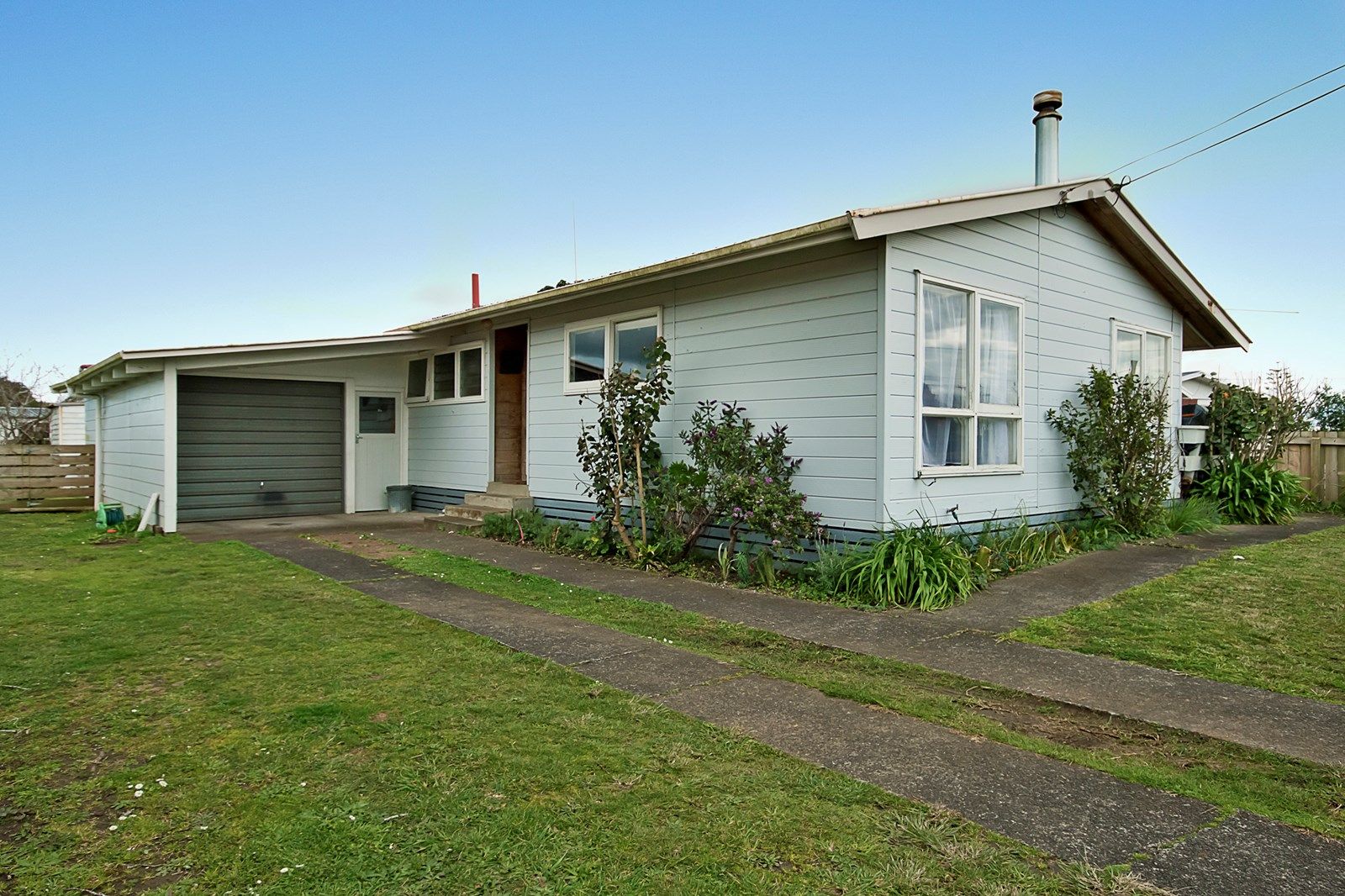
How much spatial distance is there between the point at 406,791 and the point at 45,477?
16382 mm

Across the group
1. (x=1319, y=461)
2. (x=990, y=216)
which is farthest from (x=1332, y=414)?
(x=990, y=216)

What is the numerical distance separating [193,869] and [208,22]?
11.6 m

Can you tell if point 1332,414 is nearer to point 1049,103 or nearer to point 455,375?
point 1049,103

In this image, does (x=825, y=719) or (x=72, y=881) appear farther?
(x=825, y=719)

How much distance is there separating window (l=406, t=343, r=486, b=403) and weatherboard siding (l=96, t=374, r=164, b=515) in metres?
3.74

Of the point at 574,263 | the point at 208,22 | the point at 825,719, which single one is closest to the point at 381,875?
the point at 825,719

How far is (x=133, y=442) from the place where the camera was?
1266 cm

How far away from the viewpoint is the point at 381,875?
7.72 feet

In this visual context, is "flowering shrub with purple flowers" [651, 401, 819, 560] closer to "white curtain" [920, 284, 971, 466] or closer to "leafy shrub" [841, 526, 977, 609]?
"leafy shrub" [841, 526, 977, 609]

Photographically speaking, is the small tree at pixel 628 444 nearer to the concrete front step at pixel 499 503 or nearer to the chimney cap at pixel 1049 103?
the concrete front step at pixel 499 503

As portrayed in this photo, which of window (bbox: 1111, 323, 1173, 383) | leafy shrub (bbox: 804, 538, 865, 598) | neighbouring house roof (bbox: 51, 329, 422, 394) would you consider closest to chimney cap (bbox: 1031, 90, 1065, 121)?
window (bbox: 1111, 323, 1173, 383)

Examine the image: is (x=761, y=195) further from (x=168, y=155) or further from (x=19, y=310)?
(x=19, y=310)

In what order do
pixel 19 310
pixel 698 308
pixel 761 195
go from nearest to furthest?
pixel 698 308 → pixel 761 195 → pixel 19 310

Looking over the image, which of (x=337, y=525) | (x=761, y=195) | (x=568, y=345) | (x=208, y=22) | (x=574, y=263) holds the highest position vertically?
(x=208, y=22)
